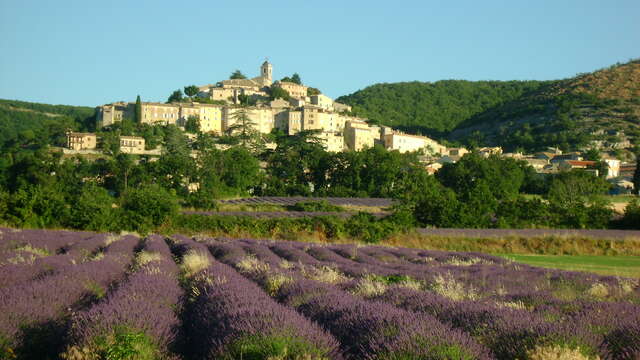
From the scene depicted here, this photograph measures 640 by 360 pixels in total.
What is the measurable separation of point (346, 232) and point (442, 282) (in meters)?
22.7

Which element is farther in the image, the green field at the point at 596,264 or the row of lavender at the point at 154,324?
the green field at the point at 596,264

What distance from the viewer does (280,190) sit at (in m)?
74.8

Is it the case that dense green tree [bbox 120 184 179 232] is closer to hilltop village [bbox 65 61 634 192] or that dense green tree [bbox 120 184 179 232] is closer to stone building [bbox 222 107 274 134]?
hilltop village [bbox 65 61 634 192]

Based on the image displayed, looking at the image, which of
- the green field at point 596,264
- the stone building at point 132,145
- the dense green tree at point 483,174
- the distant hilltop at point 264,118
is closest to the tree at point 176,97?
the distant hilltop at point 264,118

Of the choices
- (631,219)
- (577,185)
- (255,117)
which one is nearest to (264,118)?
(255,117)

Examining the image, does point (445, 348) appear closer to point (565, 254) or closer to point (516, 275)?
point (516, 275)

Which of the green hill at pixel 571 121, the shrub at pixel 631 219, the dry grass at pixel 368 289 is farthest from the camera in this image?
the green hill at pixel 571 121

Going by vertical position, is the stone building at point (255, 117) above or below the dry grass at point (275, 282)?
above

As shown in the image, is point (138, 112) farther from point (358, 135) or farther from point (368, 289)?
point (368, 289)

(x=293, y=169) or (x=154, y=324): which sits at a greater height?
(x=154, y=324)

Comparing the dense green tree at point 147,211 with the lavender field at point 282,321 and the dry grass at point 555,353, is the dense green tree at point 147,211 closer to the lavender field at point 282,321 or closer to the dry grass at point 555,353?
the lavender field at point 282,321

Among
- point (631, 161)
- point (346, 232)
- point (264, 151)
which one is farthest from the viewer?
point (631, 161)

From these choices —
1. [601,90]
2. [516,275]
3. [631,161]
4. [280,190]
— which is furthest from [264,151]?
[601,90]

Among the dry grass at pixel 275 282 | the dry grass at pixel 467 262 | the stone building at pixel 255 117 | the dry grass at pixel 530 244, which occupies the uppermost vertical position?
the stone building at pixel 255 117
